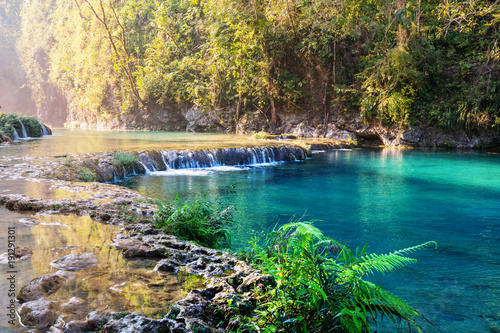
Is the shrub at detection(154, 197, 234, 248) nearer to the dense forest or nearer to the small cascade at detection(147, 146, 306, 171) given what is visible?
the dense forest

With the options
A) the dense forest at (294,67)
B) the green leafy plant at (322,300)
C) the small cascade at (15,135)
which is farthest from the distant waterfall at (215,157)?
the green leafy plant at (322,300)

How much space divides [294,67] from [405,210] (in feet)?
61.6

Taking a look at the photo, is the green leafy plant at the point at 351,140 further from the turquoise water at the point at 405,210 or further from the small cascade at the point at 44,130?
the small cascade at the point at 44,130

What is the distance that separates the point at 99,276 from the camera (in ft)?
8.48

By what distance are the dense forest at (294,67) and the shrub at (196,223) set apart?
660 cm

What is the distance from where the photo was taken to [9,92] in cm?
5194

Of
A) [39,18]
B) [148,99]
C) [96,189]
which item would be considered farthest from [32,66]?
[96,189]

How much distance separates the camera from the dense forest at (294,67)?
1730cm

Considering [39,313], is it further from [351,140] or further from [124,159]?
[351,140]

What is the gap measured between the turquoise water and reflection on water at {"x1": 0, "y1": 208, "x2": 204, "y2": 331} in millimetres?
Result: 1509

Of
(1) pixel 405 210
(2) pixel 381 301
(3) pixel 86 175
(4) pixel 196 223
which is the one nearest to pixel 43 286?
(4) pixel 196 223

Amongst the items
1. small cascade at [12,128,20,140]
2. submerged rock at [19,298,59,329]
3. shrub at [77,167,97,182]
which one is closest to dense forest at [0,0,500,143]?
small cascade at [12,128,20,140]

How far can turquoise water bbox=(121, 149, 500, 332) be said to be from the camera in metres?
3.76

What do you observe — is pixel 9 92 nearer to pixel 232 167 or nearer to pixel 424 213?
pixel 232 167
